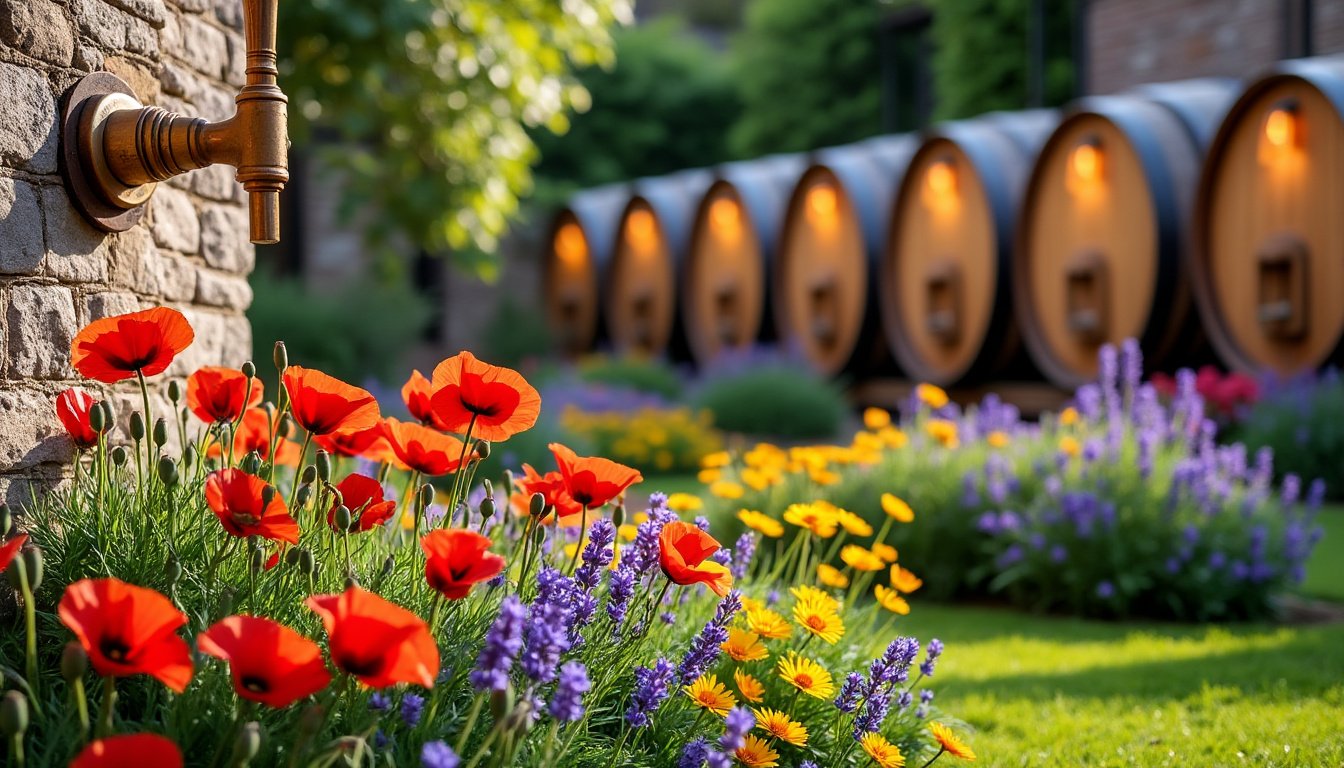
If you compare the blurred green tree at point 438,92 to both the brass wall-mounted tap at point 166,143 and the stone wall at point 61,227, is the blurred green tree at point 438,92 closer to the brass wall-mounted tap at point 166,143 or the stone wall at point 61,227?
the stone wall at point 61,227

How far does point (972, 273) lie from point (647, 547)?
5.77 meters

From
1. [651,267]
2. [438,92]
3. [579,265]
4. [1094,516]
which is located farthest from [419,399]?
[579,265]

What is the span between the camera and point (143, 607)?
108 cm

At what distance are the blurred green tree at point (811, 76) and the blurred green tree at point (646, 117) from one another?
46cm

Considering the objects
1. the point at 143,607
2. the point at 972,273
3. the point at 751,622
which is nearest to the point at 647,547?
the point at 751,622

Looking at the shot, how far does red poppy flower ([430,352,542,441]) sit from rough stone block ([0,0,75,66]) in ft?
2.53

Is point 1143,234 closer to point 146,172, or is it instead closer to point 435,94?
point 435,94

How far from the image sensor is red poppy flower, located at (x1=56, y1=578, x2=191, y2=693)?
41.8 inches

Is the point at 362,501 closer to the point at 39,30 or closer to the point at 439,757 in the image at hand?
the point at 439,757

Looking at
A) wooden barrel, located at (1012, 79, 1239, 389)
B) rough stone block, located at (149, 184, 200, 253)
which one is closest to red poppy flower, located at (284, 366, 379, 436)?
rough stone block, located at (149, 184, 200, 253)

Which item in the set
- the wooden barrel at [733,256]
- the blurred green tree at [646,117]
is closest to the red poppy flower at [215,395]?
the wooden barrel at [733,256]

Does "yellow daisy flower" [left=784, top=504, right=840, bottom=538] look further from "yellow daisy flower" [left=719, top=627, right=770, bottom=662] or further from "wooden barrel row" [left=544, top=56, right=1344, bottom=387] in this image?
"wooden barrel row" [left=544, top=56, right=1344, bottom=387]

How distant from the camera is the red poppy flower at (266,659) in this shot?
106 cm

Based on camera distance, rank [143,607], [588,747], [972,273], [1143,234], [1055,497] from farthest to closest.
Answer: [972,273]
[1143,234]
[1055,497]
[588,747]
[143,607]
